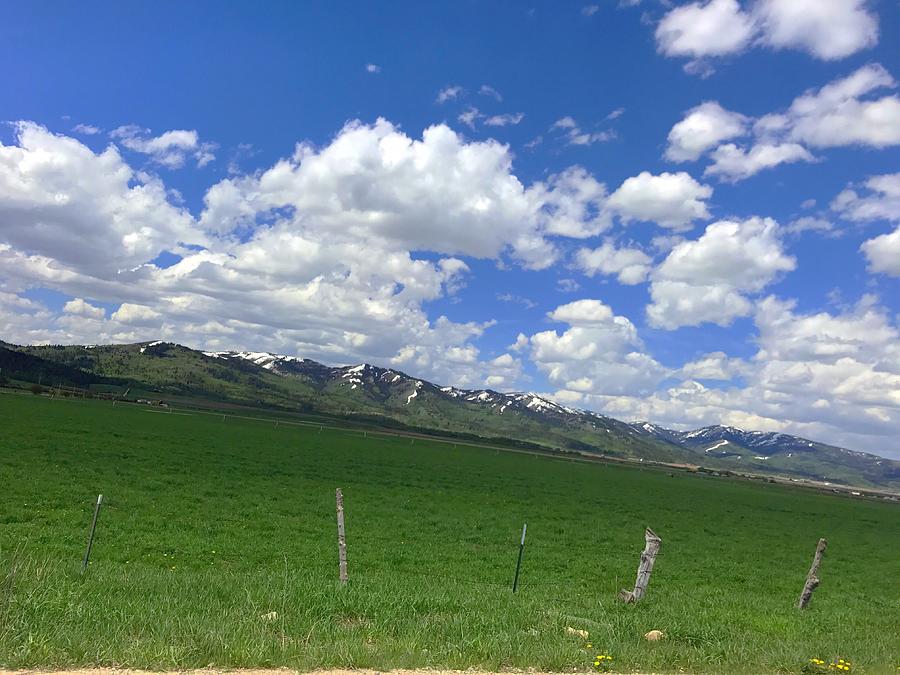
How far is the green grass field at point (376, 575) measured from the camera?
933 centimetres

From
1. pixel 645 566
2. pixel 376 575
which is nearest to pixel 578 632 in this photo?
pixel 645 566

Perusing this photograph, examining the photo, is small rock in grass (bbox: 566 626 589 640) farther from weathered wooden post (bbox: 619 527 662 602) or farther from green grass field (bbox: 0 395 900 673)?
weathered wooden post (bbox: 619 527 662 602)

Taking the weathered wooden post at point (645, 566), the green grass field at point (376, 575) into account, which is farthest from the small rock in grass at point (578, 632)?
the weathered wooden post at point (645, 566)

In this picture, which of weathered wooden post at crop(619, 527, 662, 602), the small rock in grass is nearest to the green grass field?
the small rock in grass

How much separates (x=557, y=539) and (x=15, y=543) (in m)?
27.0

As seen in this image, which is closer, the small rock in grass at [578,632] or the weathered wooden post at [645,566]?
the small rock in grass at [578,632]

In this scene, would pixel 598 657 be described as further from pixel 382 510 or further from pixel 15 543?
pixel 382 510

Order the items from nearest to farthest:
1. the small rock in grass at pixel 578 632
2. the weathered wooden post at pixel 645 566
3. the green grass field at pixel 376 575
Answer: the green grass field at pixel 376 575, the small rock in grass at pixel 578 632, the weathered wooden post at pixel 645 566

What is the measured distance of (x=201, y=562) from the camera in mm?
20875

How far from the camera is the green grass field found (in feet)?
30.6

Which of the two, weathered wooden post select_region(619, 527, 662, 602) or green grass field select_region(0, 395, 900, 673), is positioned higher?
weathered wooden post select_region(619, 527, 662, 602)

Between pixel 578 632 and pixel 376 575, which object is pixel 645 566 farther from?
pixel 376 575

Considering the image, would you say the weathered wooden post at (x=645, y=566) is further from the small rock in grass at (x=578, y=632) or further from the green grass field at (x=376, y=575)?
the small rock in grass at (x=578, y=632)

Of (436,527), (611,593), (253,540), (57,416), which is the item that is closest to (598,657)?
(611,593)
